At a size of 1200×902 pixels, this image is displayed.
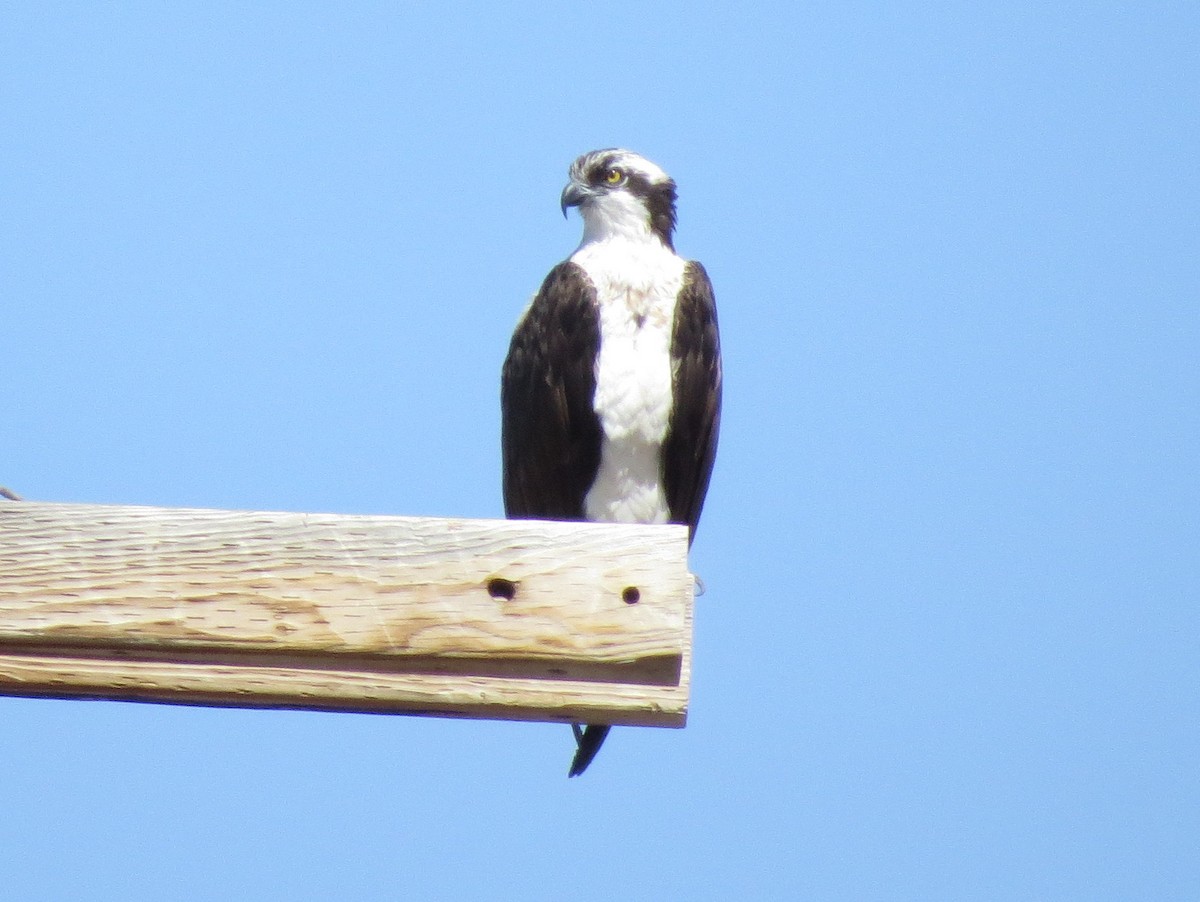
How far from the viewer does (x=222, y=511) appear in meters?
2.05

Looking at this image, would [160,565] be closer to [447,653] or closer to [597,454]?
[447,653]

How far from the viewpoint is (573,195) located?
535 cm

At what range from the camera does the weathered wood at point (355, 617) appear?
6.46ft

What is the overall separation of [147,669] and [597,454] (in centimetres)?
276

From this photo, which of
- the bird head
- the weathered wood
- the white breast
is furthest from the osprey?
the weathered wood

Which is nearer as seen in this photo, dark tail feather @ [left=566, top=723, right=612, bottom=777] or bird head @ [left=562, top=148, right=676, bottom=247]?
dark tail feather @ [left=566, top=723, right=612, bottom=777]

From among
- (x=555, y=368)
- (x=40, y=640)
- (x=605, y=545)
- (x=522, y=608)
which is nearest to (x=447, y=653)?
A: (x=522, y=608)

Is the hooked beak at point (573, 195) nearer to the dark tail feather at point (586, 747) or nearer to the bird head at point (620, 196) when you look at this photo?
the bird head at point (620, 196)

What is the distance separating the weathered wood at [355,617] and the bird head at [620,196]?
126 inches

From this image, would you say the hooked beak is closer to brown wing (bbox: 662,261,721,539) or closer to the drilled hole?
brown wing (bbox: 662,261,721,539)

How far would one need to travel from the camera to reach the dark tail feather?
3559 mm

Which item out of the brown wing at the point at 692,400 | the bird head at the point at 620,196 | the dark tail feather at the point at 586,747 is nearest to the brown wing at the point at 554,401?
the brown wing at the point at 692,400

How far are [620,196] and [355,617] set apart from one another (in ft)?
11.4

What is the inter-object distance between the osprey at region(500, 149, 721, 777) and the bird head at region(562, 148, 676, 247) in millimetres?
336
